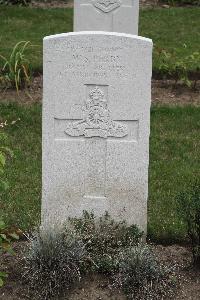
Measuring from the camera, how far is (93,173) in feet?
Answer: 18.0

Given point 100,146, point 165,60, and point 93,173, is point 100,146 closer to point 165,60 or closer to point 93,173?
point 93,173

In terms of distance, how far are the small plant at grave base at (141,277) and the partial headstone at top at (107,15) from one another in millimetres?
5533

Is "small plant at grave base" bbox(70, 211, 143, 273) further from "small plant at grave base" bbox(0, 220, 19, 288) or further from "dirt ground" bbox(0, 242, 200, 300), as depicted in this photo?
"small plant at grave base" bbox(0, 220, 19, 288)

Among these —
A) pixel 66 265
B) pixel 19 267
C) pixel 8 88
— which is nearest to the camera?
pixel 66 265

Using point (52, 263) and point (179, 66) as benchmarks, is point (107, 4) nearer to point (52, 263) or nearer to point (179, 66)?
point (179, 66)

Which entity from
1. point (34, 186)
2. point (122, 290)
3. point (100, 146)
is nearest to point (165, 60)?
point (34, 186)

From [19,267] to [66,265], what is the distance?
47cm

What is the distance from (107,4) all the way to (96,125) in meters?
5.08

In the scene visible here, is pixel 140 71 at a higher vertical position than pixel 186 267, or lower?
higher

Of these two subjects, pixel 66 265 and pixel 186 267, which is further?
pixel 186 267

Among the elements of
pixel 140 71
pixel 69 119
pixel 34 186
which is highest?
pixel 140 71

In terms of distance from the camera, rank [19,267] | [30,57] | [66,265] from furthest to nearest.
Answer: [30,57]
[19,267]
[66,265]

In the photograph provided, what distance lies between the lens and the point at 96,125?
540 cm

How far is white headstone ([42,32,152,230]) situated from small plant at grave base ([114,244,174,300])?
21.7 inches
